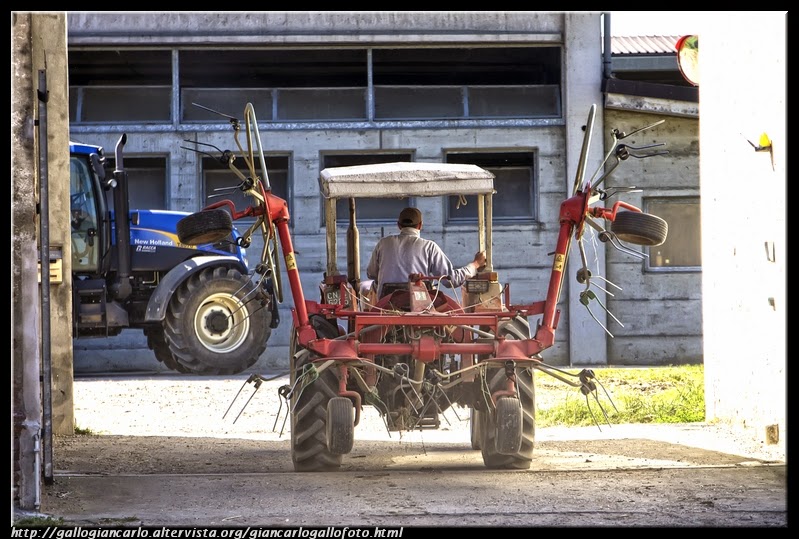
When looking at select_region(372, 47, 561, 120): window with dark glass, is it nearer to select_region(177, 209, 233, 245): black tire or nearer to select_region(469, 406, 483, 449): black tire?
select_region(469, 406, 483, 449): black tire

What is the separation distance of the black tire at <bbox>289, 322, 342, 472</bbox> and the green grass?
277 cm

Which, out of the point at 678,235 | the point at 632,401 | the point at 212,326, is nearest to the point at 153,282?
the point at 212,326

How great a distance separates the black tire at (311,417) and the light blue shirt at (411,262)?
101 cm

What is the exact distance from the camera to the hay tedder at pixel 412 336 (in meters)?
8.55

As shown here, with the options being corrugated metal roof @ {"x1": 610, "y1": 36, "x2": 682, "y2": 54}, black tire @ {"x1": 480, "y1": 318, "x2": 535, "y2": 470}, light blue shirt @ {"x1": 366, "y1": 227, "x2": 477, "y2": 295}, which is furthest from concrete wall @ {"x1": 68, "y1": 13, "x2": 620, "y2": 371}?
black tire @ {"x1": 480, "y1": 318, "x2": 535, "y2": 470}

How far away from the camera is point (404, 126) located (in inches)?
808

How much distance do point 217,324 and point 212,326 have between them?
0.22 feet

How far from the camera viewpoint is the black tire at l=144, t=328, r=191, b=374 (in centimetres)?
1695

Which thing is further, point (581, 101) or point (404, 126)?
point (581, 101)

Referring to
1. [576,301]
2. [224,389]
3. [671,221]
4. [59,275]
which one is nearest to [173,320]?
[224,389]

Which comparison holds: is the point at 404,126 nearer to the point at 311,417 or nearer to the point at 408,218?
the point at 408,218

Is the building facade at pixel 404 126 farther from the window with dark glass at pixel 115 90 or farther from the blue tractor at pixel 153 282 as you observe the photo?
the blue tractor at pixel 153 282

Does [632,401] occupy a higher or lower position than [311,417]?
lower

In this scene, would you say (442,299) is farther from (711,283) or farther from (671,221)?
(671,221)
